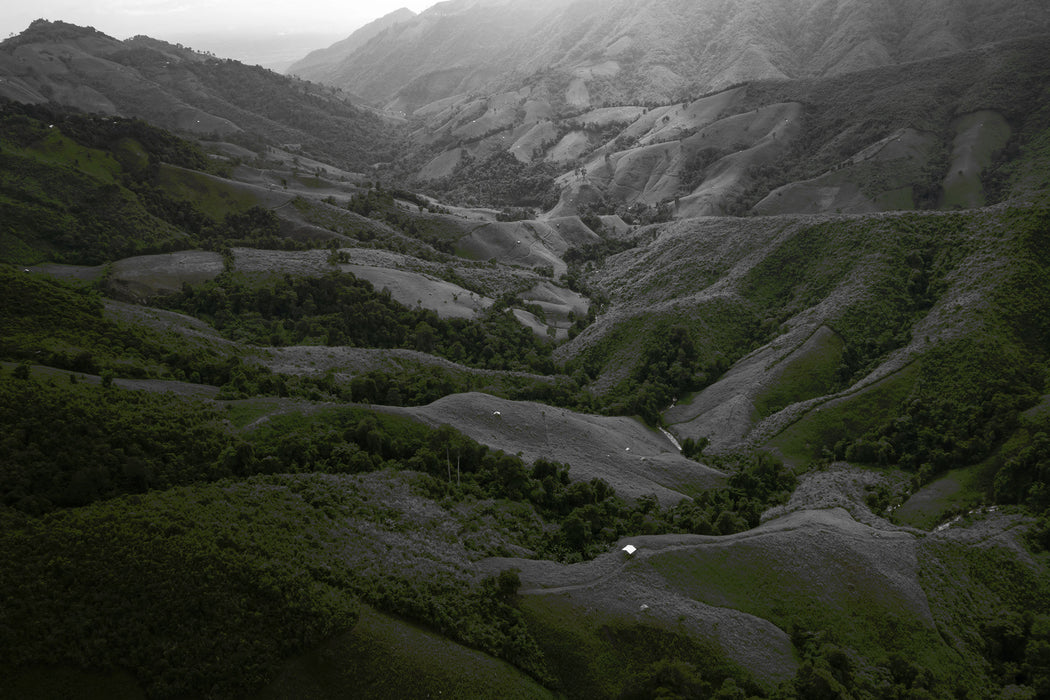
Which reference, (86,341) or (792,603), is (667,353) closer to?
(792,603)

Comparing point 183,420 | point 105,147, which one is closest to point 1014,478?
point 183,420

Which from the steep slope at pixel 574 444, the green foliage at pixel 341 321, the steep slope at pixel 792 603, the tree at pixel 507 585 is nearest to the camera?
the steep slope at pixel 792 603

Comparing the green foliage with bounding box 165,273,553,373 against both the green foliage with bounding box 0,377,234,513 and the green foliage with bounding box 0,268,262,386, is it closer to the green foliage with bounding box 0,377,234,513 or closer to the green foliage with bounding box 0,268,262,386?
the green foliage with bounding box 0,268,262,386

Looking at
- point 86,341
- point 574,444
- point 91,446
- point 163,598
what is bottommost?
point 574,444

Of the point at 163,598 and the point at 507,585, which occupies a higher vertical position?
the point at 163,598

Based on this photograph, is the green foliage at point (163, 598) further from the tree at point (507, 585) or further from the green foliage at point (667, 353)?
the green foliage at point (667, 353)

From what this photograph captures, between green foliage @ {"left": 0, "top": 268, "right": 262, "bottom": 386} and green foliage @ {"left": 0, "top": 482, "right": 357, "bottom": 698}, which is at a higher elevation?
green foliage @ {"left": 0, "top": 268, "right": 262, "bottom": 386}

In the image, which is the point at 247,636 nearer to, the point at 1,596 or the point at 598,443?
the point at 1,596

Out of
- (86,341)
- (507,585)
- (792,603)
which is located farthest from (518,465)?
(86,341)

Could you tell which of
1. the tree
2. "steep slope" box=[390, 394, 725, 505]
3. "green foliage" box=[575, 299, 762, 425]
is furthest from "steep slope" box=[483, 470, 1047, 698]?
"green foliage" box=[575, 299, 762, 425]

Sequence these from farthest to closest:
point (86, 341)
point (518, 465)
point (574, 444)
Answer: point (574, 444) < point (86, 341) < point (518, 465)

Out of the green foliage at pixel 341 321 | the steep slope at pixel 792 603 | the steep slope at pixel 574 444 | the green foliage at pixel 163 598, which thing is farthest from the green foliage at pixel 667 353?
the green foliage at pixel 163 598
